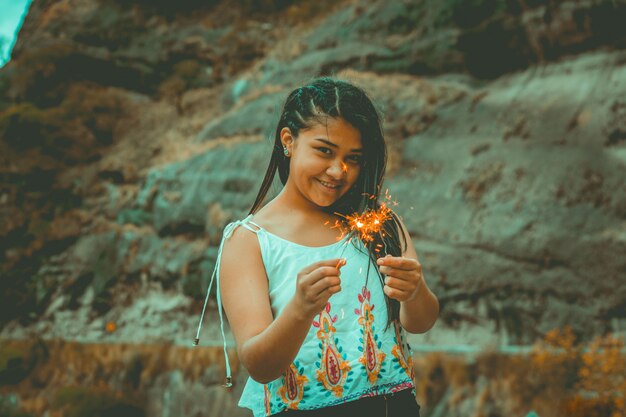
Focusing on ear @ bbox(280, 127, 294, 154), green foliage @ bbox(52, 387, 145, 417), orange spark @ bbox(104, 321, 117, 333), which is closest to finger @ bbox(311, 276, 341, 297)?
ear @ bbox(280, 127, 294, 154)

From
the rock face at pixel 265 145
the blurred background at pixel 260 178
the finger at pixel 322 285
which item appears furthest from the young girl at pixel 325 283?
the blurred background at pixel 260 178

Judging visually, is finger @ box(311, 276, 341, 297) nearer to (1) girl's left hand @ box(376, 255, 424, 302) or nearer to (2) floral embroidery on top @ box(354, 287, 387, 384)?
(1) girl's left hand @ box(376, 255, 424, 302)

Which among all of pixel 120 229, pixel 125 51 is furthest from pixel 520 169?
pixel 125 51

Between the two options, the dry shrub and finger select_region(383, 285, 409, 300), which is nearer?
finger select_region(383, 285, 409, 300)

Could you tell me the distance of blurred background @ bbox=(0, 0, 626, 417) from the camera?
7.74m

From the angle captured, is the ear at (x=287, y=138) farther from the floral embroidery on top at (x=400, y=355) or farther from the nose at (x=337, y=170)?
the floral embroidery on top at (x=400, y=355)

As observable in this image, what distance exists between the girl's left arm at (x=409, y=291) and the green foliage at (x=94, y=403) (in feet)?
28.5

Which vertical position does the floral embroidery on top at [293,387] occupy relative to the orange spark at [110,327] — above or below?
above

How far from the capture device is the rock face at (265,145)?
8.12 m

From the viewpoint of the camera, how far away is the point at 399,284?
67.2 inches

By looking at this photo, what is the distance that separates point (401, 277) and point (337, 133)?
1.61 ft

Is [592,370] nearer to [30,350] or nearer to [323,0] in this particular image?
[30,350]

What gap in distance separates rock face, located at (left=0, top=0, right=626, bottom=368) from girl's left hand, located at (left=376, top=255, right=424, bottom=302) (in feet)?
15.8

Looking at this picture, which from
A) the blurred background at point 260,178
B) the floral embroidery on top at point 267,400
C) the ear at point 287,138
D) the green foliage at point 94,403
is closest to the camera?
the floral embroidery on top at point 267,400
